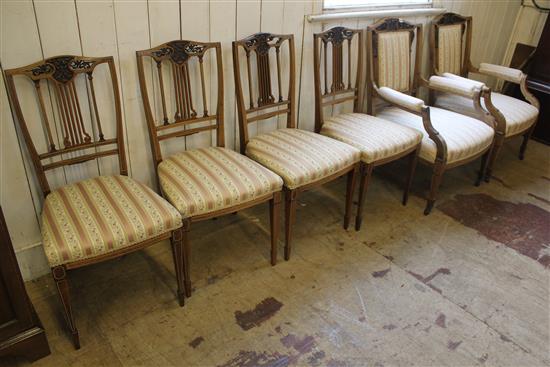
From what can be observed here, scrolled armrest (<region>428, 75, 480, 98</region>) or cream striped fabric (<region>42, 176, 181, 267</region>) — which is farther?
scrolled armrest (<region>428, 75, 480, 98</region>)

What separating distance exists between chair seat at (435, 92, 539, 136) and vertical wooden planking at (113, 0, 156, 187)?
6.56 feet

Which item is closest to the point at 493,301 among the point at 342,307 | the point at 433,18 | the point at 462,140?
the point at 342,307

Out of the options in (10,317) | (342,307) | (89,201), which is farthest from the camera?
(342,307)

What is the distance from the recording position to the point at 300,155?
2.07 meters

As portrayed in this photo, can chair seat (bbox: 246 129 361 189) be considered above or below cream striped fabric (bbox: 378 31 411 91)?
below

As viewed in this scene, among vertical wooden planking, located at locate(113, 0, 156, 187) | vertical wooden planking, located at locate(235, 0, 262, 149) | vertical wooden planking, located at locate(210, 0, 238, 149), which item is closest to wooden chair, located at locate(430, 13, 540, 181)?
vertical wooden planking, located at locate(235, 0, 262, 149)

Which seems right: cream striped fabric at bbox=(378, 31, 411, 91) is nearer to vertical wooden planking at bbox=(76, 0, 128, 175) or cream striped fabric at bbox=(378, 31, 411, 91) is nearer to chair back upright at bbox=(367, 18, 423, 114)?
chair back upright at bbox=(367, 18, 423, 114)

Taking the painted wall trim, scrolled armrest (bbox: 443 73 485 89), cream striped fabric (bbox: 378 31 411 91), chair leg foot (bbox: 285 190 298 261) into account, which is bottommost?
chair leg foot (bbox: 285 190 298 261)

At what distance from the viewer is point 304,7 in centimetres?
234

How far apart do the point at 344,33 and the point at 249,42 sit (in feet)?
1.96

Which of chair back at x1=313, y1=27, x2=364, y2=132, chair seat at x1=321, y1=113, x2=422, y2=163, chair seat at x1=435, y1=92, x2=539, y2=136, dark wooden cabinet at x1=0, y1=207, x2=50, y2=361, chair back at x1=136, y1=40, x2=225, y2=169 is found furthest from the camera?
chair seat at x1=435, y1=92, x2=539, y2=136

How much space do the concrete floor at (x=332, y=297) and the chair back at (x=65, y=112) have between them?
0.54 m

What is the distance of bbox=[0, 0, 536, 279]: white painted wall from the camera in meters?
1.61

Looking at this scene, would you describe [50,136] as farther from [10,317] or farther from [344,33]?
[344,33]
